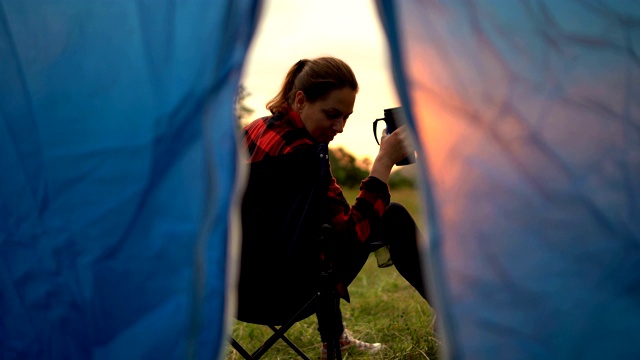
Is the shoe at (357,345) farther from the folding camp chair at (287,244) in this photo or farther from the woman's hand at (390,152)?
the woman's hand at (390,152)

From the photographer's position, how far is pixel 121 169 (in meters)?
1.71

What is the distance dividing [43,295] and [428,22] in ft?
3.34

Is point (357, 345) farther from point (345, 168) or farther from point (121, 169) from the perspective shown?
point (345, 168)

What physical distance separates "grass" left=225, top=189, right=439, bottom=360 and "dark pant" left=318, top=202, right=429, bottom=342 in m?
0.16

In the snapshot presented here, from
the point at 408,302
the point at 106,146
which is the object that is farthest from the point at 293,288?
the point at 408,302

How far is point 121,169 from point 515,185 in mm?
816

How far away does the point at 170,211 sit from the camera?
1.67 meters

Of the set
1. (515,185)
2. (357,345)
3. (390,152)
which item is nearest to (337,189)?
(390,152)

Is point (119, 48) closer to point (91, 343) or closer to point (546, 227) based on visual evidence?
point (91, 343)

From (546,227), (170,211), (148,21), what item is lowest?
(546,227)

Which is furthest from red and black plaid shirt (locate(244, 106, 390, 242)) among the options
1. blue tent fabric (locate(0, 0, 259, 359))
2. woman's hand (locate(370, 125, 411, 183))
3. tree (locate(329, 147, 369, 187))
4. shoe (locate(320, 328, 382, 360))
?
tree (locate(329, 147, 369, 187))

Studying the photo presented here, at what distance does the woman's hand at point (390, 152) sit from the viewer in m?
2.06

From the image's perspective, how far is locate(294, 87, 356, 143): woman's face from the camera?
2270 millimetres

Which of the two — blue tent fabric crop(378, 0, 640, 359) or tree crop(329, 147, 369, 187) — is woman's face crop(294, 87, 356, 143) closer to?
blue tent fabric crop(378, 0, 640, 359)
